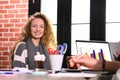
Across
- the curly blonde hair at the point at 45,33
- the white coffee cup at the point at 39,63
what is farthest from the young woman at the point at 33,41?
the white coffee cup at the point at 39,63

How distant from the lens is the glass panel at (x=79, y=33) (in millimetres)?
3512

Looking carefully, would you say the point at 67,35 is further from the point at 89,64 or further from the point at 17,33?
the point at 89,64

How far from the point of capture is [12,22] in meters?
3.86

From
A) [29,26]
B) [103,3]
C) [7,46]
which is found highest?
[103,3]

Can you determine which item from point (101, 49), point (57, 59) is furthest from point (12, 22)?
point (57, 59)

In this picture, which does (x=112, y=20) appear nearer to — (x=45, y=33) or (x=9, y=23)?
(x=45, y=33)

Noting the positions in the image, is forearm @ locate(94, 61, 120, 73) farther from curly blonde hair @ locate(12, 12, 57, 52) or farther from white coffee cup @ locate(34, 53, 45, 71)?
curly blonde hair @ locate(12, 12, 57, 52)

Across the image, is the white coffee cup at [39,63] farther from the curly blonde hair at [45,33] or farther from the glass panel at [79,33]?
the glass panel at [79,33]

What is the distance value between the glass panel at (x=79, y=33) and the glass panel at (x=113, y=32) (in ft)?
0.82

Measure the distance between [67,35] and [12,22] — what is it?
84 cm

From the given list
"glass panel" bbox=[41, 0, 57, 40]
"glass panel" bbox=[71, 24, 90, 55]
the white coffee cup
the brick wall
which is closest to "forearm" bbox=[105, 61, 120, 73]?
the white coffee cup

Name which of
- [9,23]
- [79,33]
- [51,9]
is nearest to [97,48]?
[79,33]

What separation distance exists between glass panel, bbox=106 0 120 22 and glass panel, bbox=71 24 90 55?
30cm

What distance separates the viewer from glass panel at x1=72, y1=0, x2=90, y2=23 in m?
3.49
